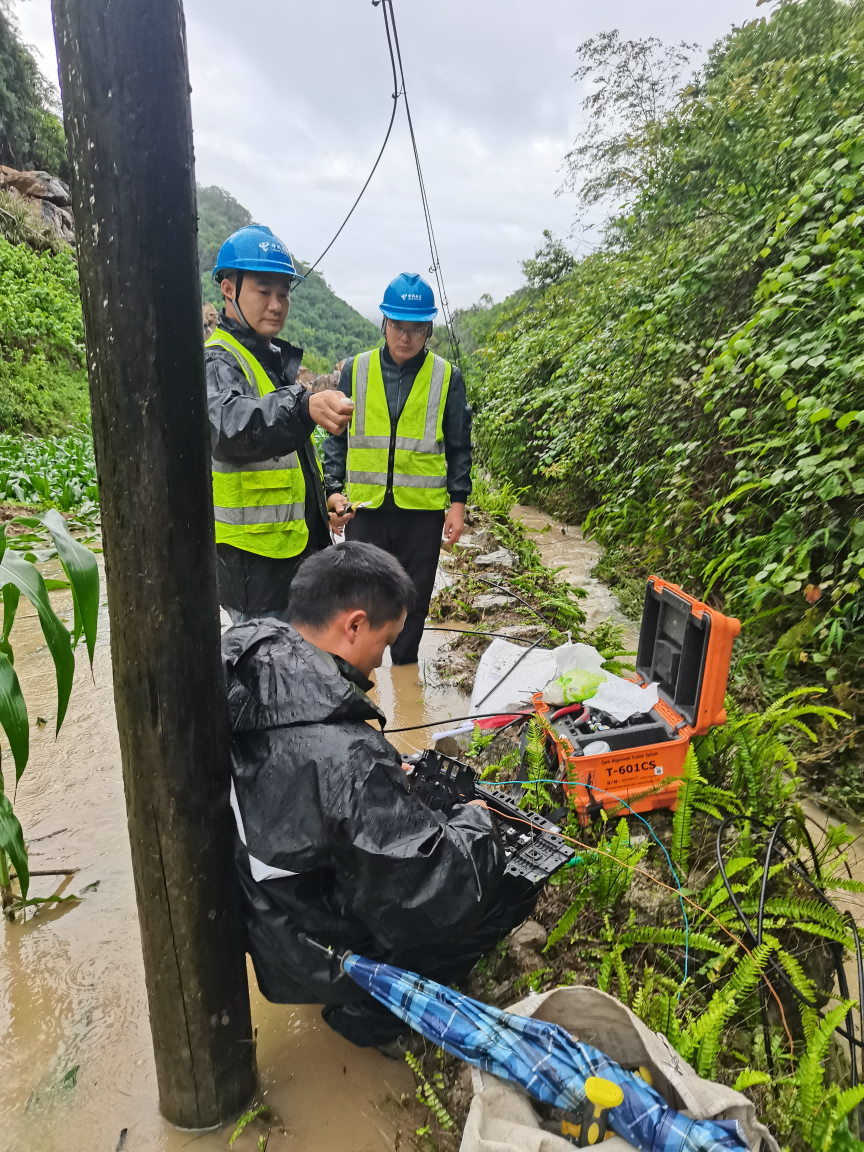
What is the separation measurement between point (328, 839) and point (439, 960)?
1.75ft

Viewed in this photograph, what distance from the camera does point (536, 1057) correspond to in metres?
1.27

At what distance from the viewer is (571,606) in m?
4.54

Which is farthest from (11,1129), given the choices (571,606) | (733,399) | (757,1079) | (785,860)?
(733,399)

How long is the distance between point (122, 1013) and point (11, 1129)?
334 millimetres

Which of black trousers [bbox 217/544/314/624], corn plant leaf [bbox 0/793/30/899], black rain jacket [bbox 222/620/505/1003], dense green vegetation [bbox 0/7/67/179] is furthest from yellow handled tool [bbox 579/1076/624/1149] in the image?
dense green vegetation [bbox 0/7/67/179]

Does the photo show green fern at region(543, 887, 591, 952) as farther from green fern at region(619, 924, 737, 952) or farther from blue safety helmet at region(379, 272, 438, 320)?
blue safety helmet at region(379, 272, 438, 320)

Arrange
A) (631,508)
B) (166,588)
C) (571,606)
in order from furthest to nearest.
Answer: (631,508)
(571,606)
(166,588)

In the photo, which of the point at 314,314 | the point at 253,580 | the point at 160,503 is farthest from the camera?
the point at 314,314

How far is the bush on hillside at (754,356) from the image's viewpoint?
3.04 metres

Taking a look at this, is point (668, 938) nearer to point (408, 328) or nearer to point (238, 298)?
point (238, 298)

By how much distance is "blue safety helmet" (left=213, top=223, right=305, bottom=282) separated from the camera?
2.42 meters

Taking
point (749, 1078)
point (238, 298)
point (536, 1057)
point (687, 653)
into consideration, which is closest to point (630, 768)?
point (687, 653)

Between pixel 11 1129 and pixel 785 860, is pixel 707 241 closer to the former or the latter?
pixel 785 860

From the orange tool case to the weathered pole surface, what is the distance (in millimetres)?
1258
